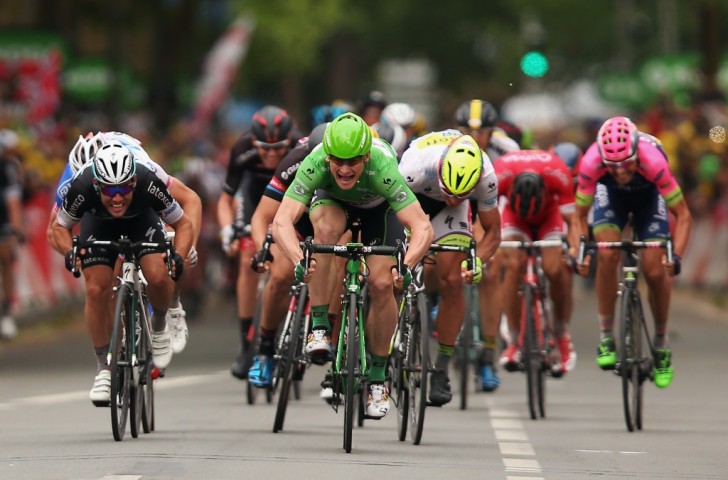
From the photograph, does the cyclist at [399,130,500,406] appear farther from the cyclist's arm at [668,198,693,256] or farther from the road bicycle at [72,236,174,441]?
the road bicycle at [72,236,174,441]

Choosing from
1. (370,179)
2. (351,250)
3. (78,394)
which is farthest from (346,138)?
(78,394)

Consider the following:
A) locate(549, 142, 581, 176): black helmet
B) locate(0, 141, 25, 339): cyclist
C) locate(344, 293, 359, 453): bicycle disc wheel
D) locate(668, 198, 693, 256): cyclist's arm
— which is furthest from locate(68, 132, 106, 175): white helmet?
locate(0, 141, 25, 339): cyclist

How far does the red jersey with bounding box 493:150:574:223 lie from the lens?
16281 mm

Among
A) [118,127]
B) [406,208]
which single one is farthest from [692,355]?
[118,127]

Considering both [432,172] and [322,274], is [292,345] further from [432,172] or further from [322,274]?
[432,172]

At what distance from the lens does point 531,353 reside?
50.9 feet

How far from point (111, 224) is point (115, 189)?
2.20ft

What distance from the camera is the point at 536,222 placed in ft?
54.4

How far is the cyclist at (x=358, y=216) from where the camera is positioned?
1245cm

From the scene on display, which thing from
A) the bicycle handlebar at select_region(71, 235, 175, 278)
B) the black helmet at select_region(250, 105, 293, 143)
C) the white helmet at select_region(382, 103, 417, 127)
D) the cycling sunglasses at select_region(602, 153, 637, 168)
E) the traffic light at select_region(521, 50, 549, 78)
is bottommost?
the bicycle handlebar at select_region(71, 235, 175, 278)

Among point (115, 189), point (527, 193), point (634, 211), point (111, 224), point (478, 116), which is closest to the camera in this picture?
point (115, 189)

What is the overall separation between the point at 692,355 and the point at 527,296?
262 inches

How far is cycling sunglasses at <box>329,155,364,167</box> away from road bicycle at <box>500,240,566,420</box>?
3.31 m

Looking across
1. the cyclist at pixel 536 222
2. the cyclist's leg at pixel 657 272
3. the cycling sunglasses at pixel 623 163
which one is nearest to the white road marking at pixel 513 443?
the cyclist at pixel 536 222
